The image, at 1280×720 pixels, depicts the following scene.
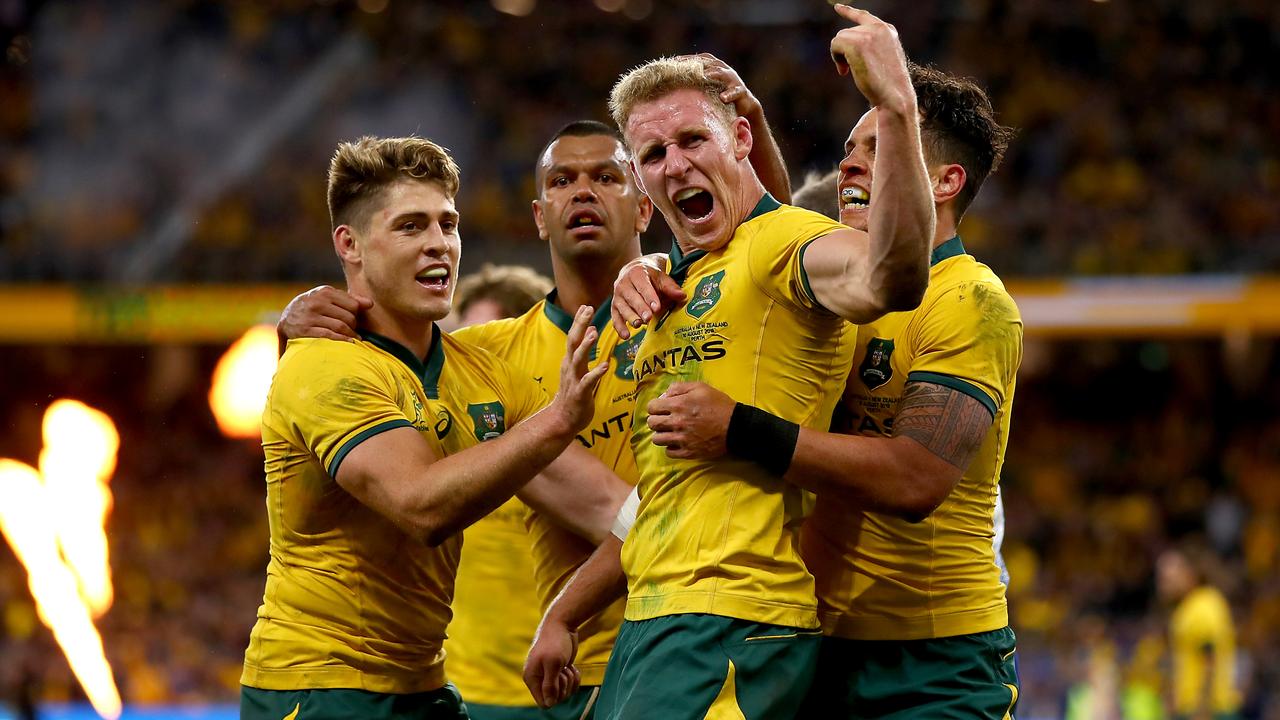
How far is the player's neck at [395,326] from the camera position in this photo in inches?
173

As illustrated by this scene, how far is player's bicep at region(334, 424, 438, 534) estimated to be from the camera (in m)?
3.85

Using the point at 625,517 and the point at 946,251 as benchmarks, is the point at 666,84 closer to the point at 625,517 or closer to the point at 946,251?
the point at 946,251

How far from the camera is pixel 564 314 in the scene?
522 cm

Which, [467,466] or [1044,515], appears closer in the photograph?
[467,466]

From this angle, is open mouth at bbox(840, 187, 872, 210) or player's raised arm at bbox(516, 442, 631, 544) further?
player's raised arm at bbox(516, 442, 631, 544)

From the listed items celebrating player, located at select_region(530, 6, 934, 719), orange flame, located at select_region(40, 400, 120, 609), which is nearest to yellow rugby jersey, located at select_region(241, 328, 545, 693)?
celebrating player, located at select_region(530, 6, 934, 719)

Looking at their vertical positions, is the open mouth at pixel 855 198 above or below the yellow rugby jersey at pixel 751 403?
above

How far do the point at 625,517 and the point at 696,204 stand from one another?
1.12 m

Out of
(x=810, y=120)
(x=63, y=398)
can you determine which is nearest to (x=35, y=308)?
(x=63, y=398)

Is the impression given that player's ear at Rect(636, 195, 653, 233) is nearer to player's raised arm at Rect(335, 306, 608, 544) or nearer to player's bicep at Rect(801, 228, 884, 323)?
player's raised arm at Rect(335, 306, 608, 544)

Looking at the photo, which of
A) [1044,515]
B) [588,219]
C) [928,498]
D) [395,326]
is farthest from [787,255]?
[1044,515]

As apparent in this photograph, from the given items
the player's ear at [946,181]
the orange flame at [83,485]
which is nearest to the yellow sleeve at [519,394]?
the player's ear at [946,181]

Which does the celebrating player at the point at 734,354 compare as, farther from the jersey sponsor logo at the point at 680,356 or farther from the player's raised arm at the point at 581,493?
the player's raised arm at the point at 581,493

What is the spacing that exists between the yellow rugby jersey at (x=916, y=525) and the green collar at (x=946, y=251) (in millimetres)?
20
